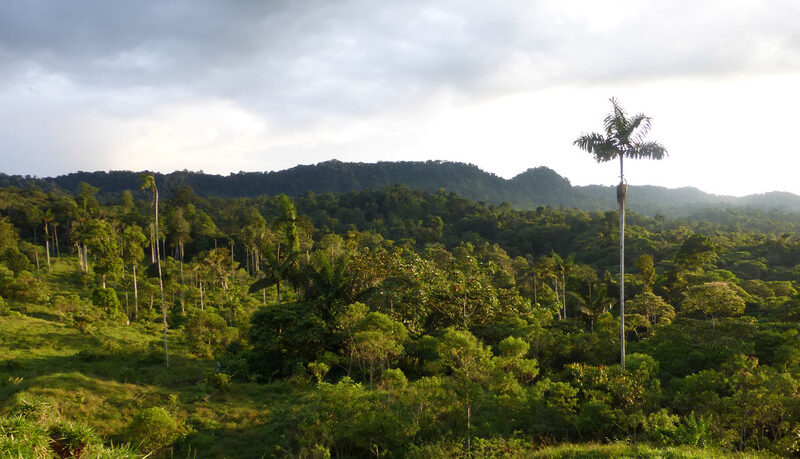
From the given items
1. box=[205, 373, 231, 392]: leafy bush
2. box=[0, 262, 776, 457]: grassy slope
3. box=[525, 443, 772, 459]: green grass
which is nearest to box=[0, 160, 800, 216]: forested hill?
box=[0, 262, 776, 457]: grassy slope

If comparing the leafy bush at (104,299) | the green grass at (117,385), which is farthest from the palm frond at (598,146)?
the leafy bush at (104,299)

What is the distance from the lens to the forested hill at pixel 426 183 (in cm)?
15750

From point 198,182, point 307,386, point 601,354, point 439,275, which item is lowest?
point 307,386

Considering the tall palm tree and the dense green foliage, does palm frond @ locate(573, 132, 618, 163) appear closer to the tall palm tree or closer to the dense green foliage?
the tall palm tree

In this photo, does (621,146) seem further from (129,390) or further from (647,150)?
(129,390)

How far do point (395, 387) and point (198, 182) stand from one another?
549ft

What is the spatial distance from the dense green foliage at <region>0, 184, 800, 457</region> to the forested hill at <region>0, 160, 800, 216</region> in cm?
12193

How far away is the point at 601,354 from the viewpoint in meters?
18.5

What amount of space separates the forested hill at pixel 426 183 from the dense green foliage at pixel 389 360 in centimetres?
12193

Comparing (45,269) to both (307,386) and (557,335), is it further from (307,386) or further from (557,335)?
(557,335)

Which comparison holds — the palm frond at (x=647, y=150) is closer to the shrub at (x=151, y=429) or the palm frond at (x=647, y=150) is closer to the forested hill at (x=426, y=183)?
the shrub at (x=151, y=429)

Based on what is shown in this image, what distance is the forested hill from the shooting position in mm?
157500

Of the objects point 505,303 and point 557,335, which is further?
point 505,303

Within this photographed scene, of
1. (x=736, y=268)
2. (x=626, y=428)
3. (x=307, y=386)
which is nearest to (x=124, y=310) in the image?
(x=307, y=386)
